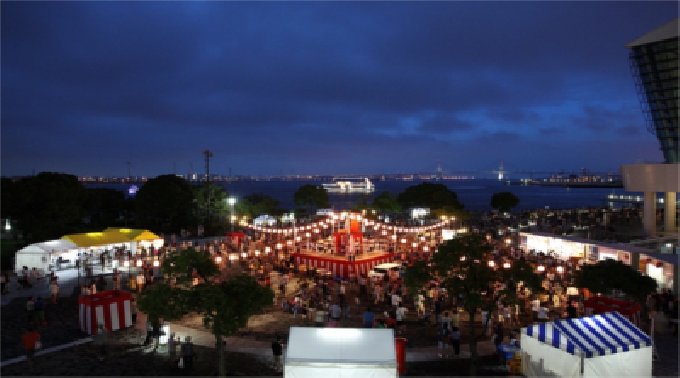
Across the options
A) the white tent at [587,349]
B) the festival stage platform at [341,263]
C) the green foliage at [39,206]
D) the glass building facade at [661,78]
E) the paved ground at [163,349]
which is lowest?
the paved ground at [163,349]

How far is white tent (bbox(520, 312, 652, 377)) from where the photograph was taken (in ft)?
29.4

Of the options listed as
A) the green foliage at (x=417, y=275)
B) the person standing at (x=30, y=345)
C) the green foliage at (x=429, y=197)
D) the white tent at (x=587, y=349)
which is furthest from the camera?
the green foliage at (x=429, y=197)

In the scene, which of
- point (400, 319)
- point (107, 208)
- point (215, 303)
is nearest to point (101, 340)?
→ point (215, 303)

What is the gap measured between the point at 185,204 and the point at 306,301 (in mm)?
28530

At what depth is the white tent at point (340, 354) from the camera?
7672mm

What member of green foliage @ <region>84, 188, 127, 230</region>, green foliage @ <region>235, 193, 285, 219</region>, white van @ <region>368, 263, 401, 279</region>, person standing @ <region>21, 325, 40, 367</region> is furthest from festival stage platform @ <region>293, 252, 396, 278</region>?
green foliage @ <region>84, 188, 127, 230</region>

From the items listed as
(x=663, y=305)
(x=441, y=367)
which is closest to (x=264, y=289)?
(x=441, y=367)

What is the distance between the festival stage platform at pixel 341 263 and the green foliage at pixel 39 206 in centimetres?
1796

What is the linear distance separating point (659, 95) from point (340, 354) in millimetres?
49872

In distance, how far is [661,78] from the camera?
42.8 m

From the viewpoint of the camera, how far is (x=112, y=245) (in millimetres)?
25203

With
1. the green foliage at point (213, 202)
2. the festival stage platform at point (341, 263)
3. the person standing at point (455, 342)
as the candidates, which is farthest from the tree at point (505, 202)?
the person standing at point (455, 342)

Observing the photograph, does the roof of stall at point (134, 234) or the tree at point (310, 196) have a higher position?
the tree at point (310, 196)

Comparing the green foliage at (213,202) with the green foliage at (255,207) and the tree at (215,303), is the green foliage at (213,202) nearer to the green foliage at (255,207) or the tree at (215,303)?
the green foliage at (255,207)
